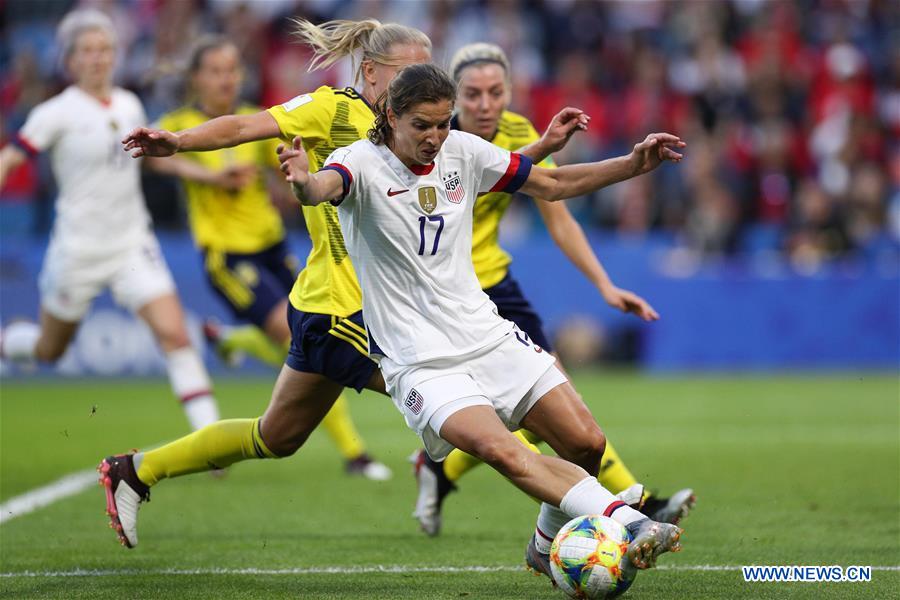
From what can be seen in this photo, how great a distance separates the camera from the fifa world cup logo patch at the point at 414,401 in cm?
501

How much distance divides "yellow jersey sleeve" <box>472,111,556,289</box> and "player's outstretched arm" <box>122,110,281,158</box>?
4.96ft

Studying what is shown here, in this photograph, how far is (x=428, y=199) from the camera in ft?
16.6

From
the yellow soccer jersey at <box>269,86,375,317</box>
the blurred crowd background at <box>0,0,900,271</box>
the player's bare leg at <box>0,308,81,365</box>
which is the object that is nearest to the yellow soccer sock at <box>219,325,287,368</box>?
the player's bare leg at <box>0,308,81,365</box>

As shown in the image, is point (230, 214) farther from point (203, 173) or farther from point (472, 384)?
point (472, 384)

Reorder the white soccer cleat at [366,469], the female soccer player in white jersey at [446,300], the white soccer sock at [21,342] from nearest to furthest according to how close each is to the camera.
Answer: the female soccer player in white jersey at [446,300], the white soccer cleat at [366,469], the white soccer sock at [21,342]

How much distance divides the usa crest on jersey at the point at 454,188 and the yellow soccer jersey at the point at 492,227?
4.49 feet

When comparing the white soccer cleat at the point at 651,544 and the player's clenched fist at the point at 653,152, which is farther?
the player's clenched fist at the point at 653,152

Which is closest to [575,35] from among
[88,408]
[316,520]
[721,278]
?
[721,278]

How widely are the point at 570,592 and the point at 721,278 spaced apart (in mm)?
10895

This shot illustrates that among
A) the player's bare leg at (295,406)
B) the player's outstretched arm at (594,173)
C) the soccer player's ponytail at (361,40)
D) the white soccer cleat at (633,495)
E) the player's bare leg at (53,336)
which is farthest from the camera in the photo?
the player's bare leg at (53,336)

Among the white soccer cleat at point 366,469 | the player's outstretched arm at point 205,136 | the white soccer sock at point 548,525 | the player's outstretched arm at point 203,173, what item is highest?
the player's outstretched arm at point 205,136

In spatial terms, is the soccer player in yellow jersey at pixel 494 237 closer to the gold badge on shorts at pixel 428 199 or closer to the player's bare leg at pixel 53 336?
the gold badge on shorts at pixel 428 199

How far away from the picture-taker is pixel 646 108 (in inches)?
688

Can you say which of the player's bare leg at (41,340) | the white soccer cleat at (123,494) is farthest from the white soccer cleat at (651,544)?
the player's bare leg at (41,340)
